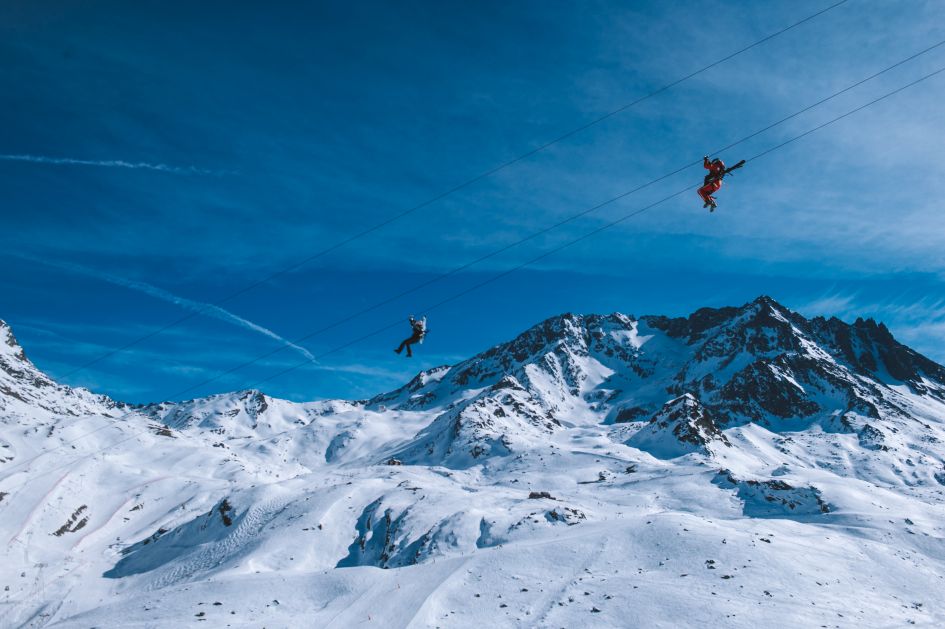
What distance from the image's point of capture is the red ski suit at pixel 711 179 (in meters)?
23.1

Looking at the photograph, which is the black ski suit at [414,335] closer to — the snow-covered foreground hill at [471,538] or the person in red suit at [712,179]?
the snow-covered foreground hill at [471,538]

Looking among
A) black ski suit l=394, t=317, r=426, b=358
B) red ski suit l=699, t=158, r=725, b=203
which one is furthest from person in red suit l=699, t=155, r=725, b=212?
black ski suit l=394, t=317, r=426, b=358

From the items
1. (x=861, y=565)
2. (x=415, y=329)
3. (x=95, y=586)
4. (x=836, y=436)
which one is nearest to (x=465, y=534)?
(x=415, y=329)

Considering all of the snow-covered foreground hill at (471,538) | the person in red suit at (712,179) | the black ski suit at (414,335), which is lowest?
the snow-covered foreground hill at (471,538)

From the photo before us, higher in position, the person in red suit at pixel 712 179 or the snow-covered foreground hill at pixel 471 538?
the person in red suit at pixel 712 179

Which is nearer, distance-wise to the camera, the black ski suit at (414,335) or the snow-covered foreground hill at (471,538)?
the snow-covered foreground hill at (471,538)

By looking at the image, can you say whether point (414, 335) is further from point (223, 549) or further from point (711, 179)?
point (223, 549)

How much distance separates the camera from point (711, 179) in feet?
76.4

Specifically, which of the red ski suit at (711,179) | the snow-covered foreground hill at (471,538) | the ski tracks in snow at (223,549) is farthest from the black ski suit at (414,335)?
the ski tracks in snow at (223,549)

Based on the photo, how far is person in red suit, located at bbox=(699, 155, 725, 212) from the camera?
75.9 ft

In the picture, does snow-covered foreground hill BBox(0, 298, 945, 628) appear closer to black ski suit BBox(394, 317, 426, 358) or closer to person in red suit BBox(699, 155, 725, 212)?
black ski suit BBox(394, 317, 426, 358)

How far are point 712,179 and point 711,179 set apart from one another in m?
0.05

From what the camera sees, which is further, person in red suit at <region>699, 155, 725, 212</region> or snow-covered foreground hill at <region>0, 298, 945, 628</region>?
snow-covered foreground hill at <region>0, 298, 945, 628</region>

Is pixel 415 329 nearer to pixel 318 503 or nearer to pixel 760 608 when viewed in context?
pixel 760 608
